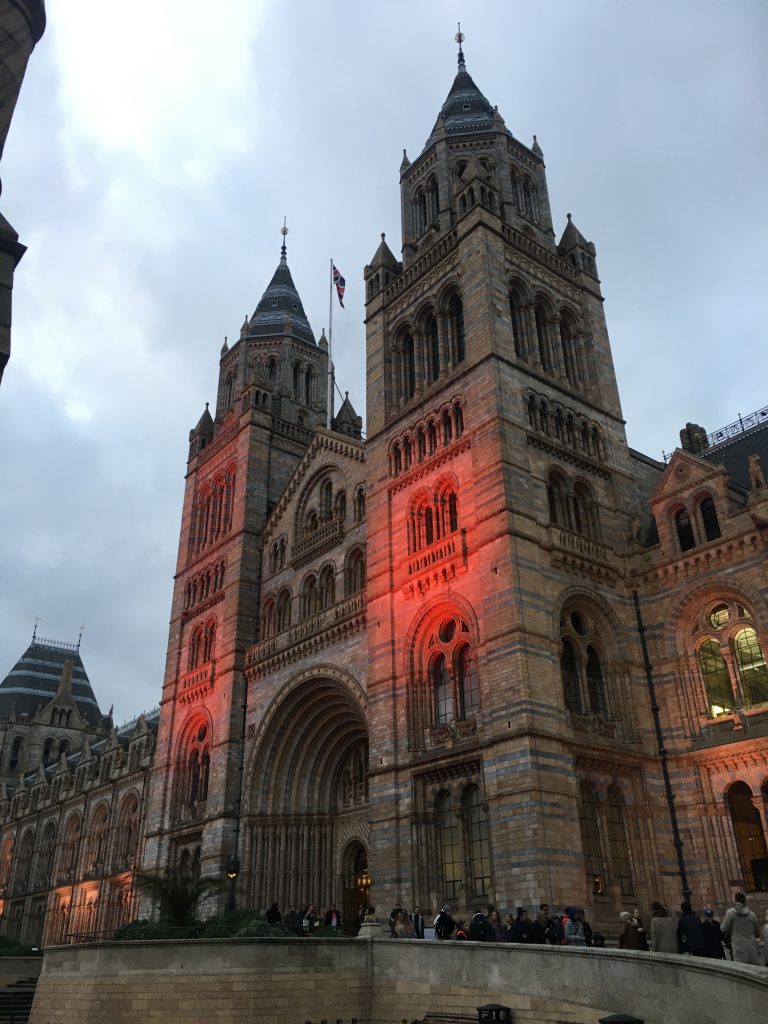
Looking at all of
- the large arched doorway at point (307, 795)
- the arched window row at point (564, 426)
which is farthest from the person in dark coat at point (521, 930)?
the arched window row at point (564, 426)

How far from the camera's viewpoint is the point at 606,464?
3322 cm

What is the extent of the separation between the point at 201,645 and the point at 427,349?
751 inches

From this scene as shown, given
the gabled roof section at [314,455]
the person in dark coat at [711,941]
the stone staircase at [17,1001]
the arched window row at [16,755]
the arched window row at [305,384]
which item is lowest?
the stone staircase at [17,1001]

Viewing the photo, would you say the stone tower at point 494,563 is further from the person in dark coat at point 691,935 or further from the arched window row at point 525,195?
the person in dark coat at point 691,935

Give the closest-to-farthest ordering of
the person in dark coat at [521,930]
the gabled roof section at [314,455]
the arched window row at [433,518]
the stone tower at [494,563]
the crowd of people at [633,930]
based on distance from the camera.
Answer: the crowd of people at [633,930]
the person in dark coat at [521,930]
the stone tower at [494,563]
the arched window row at [433,518]
the gabled roof section at [314,455]

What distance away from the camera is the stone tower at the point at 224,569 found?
126 ft

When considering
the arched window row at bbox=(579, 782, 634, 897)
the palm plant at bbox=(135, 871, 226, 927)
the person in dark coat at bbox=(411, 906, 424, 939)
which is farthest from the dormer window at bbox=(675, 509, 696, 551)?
the palm plant at bbox=(135, 871, 226, 927)

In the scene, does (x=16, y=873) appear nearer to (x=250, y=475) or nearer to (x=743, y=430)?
(x=250, y=475)

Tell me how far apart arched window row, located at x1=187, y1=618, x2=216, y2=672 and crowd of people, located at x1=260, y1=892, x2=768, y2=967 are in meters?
14.8

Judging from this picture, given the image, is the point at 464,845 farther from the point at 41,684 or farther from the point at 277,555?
the point at 41,684

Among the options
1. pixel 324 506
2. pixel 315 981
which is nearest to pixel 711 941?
pixel 315 981

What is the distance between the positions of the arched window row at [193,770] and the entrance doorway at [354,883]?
26.7ft

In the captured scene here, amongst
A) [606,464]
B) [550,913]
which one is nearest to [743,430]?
[606,464]

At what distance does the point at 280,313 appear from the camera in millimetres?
52844
